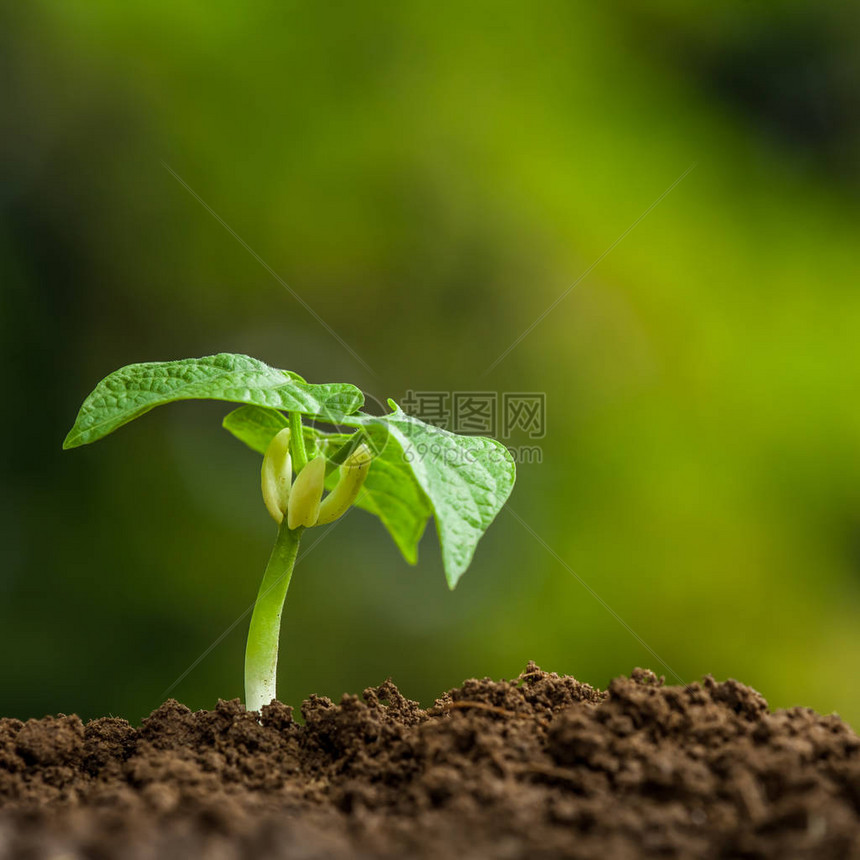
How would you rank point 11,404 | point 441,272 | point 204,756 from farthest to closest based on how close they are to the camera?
1. point 441,272
2. point 11,404
3. point 204,756

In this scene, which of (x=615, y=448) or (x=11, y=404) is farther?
(x=615, y=448)

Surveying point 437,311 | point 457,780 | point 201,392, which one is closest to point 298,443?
point 201,392

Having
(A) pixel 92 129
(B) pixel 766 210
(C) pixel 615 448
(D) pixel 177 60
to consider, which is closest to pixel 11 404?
(A) pixel 92 129

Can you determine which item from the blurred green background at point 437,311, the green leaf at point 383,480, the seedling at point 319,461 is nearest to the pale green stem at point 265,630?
the seedling at point 319,461

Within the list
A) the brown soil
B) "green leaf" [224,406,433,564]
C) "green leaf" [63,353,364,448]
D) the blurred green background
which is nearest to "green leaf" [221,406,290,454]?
"green leaf" [224,406,433,564]

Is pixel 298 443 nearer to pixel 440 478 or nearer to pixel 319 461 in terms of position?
pixel 319 461

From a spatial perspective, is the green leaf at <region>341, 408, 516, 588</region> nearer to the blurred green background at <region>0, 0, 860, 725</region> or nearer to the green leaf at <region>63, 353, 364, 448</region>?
the green leaf at <region>63, 353, 364, 448</region>

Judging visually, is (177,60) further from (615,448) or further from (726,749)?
(726,749)
